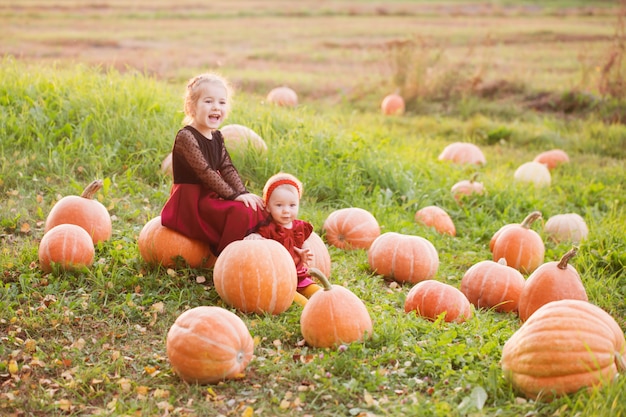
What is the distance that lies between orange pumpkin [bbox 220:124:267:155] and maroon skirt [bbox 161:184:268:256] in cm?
197

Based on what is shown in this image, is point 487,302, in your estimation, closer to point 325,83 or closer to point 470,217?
point 470,217

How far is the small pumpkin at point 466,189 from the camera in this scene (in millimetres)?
7547

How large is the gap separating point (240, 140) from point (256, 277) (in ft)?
9.53

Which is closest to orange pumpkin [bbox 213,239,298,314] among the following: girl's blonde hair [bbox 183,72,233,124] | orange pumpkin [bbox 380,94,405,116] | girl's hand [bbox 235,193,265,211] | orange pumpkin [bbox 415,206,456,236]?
girl's hand [bbox 235,193,265,211]

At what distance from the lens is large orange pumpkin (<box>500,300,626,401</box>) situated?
3.55 metres

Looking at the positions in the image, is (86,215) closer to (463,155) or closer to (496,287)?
(496,287)

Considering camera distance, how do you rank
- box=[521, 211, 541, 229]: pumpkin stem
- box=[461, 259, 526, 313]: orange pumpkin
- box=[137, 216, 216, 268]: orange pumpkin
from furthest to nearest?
box=[521, 211, 541, 229]: pumpkin stem
box=[461, 259, 526, 313]: orange pumpkin
box=[137, 216, 216, 268]: orange pumpkin

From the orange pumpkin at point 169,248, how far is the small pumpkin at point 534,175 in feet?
14.6

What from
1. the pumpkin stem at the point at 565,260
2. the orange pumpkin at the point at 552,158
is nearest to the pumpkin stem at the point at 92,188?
the pumpkin stem at the point at 565,260

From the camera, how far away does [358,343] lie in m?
4.17

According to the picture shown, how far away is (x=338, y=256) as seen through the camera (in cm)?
615

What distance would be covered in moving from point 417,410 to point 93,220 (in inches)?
124

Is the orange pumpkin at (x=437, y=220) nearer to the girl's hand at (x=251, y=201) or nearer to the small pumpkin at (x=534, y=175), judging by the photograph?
the small pumpkin at (x=534, y=175)

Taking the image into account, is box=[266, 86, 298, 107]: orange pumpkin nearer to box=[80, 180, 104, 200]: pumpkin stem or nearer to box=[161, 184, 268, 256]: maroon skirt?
box=[80, 180, 104, 200]: pumpkin stem
